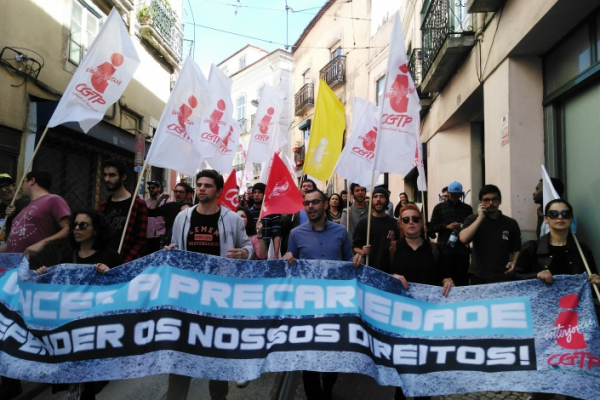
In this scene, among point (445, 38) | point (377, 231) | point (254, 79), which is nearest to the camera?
point (377, 231)

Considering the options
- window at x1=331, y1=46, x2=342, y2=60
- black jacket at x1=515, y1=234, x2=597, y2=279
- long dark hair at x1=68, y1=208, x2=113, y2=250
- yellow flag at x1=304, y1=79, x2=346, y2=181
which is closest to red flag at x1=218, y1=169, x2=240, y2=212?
yellow flag at x1=304, y1=79, x2=346, y2=181

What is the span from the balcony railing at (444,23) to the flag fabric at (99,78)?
5651 mm

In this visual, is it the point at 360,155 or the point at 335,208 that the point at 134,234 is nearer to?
the point at 360,155

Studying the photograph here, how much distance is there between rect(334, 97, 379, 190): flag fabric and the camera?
588 cm

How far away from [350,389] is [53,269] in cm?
259

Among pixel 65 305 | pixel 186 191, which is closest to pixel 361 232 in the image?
pixel 65 305

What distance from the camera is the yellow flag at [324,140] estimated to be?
255 inches

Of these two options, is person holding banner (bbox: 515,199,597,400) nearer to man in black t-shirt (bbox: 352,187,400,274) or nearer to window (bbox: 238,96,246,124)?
man in black t-shirt (bbox: 352,187,400,274)

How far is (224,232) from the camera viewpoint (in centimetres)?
354

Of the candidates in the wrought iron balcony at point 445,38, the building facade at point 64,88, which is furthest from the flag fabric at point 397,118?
the building facade at point 64,88

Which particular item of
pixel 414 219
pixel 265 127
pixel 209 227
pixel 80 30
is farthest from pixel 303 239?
pixel 80 30

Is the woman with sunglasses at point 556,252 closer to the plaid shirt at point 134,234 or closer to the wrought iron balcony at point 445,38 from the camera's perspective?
the plaid shirt at point 134,234

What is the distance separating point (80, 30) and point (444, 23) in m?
8.48

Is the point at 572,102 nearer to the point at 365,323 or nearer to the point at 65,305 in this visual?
the point at 365,323
